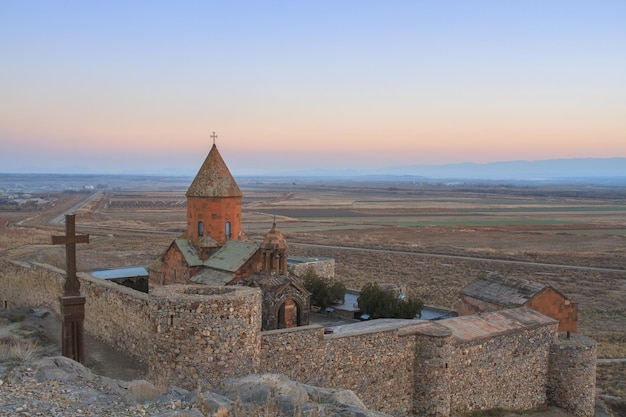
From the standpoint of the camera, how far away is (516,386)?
47.8 ft

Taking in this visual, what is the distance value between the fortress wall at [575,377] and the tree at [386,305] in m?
5.32

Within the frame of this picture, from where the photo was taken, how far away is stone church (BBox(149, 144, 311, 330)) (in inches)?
687

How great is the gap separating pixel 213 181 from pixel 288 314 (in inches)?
256

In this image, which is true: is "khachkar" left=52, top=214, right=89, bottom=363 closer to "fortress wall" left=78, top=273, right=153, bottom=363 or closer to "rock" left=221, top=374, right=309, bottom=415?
"fortress wall" left=78, top=273, right=153, bottom=363

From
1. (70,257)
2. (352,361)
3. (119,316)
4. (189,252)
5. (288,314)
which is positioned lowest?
(288,314)

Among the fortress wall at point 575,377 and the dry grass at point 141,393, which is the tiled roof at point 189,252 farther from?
the dry grass at point 141,393

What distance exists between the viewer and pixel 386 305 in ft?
65.1

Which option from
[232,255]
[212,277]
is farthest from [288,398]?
[232,255]

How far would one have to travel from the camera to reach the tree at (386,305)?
19547 mm

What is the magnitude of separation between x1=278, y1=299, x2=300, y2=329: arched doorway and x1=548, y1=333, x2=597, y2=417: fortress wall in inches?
296

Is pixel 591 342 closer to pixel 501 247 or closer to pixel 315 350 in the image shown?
pixel 315 350

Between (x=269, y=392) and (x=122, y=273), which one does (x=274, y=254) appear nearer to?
(x=122, y=273)

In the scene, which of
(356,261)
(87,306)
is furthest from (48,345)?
(356,261)

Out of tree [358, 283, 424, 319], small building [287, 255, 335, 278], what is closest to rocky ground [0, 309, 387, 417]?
tree [358, 283, 424, 319]
